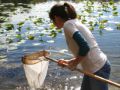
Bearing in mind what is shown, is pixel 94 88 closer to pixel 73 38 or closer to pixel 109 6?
pixel 73 38

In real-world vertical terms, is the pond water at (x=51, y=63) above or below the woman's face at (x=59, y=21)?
below

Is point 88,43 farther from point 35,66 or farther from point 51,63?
point 51,63

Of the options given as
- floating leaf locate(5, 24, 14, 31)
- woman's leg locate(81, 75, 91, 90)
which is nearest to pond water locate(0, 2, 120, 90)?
floating leaf locate(5, 24, 14, 31)

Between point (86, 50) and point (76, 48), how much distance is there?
0.14 metres

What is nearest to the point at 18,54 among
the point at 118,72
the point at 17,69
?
the point at 17,69

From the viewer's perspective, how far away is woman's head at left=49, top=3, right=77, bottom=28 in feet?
12.8

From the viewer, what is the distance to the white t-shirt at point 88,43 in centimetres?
385

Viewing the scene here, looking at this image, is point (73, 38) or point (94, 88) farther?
point (94, 88)

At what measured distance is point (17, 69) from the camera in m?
8.57

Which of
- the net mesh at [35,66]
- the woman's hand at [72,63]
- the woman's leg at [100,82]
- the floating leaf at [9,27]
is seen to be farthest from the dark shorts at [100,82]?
the floating leaf at [9,27]

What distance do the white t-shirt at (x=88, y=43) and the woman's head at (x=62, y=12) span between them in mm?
72

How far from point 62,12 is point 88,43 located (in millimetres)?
464

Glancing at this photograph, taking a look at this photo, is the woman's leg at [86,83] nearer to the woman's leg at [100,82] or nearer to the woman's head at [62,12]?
the woman's leg at [100,82]

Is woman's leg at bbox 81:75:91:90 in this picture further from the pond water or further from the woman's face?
the pond water
